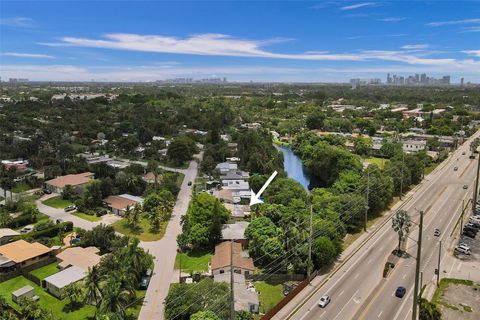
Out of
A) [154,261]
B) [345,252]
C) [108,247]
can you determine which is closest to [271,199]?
[345,252]

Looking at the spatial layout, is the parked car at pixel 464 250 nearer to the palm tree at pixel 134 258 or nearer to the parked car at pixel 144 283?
the parked car at pixel 144 283

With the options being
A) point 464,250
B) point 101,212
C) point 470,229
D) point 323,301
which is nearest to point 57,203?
point 101,212

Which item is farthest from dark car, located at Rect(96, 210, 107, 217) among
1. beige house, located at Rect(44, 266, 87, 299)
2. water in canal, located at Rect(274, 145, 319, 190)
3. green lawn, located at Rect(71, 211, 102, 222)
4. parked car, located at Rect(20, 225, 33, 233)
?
water in canal, located at Rect(274, 145, 319, 190)

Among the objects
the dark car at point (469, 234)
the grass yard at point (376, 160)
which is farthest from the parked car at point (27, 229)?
the grass yard at point (376, 160)

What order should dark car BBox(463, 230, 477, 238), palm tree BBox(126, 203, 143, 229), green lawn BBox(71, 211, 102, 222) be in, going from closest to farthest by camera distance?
dark car BBox(463, 230, 477, 238), palm tree BBox(126, 203, 143, 229), green lawn BBox(71, 211, 102, 222)

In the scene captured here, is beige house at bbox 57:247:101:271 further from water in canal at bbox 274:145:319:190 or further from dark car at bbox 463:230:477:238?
water in canal at bbox 274:145:319:190

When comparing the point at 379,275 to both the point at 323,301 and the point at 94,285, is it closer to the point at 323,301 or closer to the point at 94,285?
the point at 323,301
